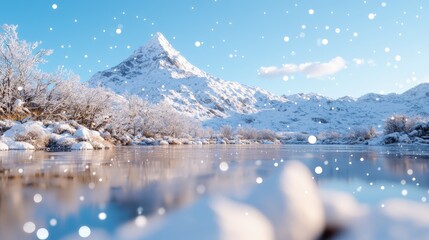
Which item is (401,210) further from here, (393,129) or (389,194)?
(393,129)

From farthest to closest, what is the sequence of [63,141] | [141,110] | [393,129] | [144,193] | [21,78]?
[393,129] < [141,110] < [21,78] < [63,141] < [144,193]

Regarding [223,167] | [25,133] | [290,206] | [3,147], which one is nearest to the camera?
[290,206]

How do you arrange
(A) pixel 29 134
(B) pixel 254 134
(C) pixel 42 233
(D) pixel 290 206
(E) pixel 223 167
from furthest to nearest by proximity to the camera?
(B) pixel 254 134 → (A) pixel 29 134 → (E) pixel 223 167 → (D) pixel 290 206 → (C) pixel 42 233

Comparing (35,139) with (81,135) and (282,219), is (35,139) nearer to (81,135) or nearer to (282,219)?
(81,135)

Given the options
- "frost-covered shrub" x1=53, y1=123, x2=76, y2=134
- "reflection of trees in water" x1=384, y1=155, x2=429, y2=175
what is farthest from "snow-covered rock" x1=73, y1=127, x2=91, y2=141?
"reflection of trees in water" x1=384, y1=155, x2=429, y2=175

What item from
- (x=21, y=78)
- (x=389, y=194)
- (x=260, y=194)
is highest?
(x=21, y=78)

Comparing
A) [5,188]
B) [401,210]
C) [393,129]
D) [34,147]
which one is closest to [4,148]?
[34,147]

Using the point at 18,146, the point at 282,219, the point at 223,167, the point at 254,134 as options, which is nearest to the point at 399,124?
the point at 254,134

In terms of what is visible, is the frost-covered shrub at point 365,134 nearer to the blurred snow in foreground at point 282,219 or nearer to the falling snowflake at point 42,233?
the blurred snow in foreground at point 282,219

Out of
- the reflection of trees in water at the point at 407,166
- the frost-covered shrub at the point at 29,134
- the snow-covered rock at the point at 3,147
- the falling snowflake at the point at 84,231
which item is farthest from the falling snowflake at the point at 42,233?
the frost-covered shrub at the point at 29,134

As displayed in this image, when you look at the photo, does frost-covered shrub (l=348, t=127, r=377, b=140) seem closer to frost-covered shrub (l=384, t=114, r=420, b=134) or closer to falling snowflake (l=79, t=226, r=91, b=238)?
frost-covered shrub (l=384, t=114, r=420, b=134)

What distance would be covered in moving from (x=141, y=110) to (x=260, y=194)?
171 ft

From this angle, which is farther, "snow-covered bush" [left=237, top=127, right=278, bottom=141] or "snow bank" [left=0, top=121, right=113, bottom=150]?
"snow-covered bush" [left=237, top=127, right=278, bottom=141]

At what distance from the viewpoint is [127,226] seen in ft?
7.63
